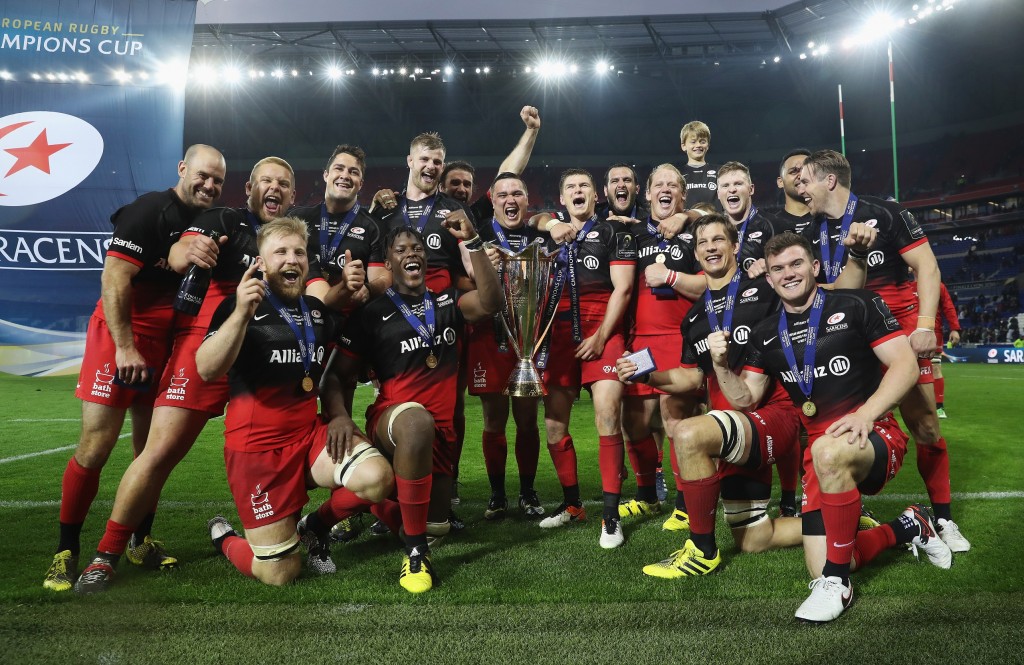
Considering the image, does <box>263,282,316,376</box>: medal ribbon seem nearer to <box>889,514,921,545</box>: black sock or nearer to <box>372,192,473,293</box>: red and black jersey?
<box>372,192,473,293</box>: red and black jersey

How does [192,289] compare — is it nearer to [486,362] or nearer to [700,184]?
[486,362]

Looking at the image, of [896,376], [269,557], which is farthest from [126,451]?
[896,376]

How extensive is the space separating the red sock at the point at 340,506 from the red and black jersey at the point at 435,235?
1.51m

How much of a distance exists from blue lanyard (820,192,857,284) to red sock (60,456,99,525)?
13.0 ft

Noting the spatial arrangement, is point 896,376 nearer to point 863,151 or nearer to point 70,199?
point 70,199

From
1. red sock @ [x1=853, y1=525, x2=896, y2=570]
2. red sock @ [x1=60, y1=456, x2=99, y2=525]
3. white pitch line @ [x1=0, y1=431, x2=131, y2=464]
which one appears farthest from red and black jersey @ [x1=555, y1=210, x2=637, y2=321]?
white pitch line @ [x1=0, y1=431, x2=131, y2=464]

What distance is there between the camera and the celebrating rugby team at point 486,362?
130 inches

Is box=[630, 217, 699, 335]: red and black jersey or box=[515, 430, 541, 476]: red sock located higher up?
box=[630, 217, 699, 335]: red and black jersey

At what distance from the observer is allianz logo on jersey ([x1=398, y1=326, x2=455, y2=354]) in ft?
12.9

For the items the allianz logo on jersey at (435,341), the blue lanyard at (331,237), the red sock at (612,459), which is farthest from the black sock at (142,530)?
the red sock at (612,459)

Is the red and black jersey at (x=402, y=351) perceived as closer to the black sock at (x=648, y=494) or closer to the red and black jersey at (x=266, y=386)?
the red and black jersey at (x=266, y=386)

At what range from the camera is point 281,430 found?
3461 millimetres

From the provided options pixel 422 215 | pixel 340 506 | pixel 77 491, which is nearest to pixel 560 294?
pixel 422 215

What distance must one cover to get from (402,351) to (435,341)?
182mm
